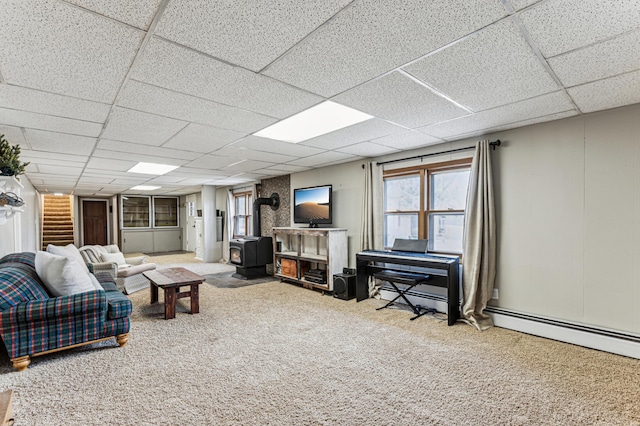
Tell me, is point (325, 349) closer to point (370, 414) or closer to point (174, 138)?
point (370, 414)

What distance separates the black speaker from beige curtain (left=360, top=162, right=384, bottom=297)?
29 cm

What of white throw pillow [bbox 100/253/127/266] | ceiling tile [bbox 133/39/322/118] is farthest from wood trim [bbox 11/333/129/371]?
white throw pillow [bbox 100/253/127/266]

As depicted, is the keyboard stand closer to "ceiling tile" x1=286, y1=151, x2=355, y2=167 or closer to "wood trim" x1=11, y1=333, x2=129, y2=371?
"ceiling tile" x1=286, y1=151, x2=355, y2=167

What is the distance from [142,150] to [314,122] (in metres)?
2.52

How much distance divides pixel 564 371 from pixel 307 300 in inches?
123

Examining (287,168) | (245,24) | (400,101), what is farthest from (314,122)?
(287,168)

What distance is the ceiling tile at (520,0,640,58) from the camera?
4.63 ft

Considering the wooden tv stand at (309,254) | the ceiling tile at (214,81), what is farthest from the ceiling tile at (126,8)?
the wooden tv stand at (309,254)

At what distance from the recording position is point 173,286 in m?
3.83

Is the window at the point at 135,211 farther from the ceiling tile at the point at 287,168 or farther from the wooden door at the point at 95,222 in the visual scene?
the ceiling tile at the point at 287,168

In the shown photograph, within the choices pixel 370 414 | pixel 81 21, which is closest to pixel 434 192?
pixel 370 414

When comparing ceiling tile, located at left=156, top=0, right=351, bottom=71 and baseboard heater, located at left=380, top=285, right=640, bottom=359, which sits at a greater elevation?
ceiling tile, located at left=156, top=0, right=351, bottom=71

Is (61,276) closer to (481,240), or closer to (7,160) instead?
(7,160)

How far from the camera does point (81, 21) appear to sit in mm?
1447
